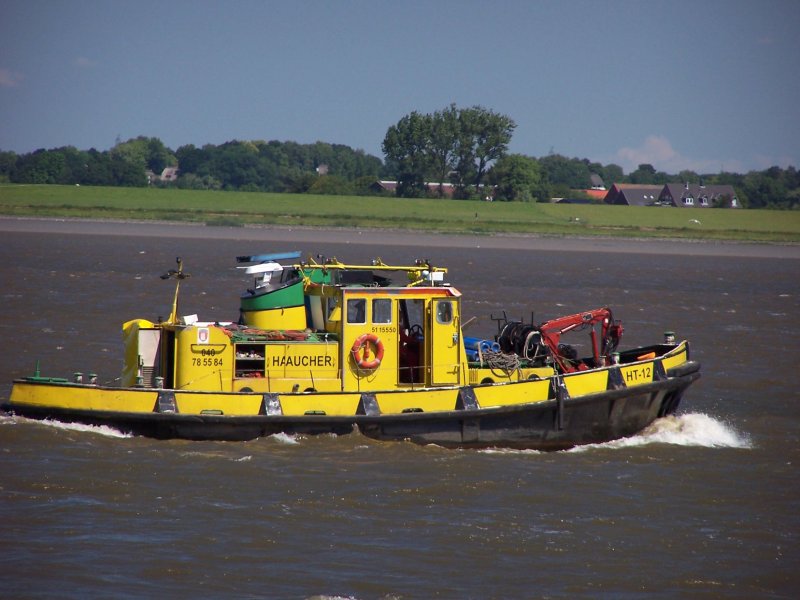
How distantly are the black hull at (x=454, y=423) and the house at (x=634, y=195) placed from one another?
407 ft

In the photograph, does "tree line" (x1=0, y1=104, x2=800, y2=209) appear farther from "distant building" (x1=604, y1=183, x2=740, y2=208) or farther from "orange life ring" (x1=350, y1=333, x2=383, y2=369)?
"orange life ring" (x1=350, y1=333, x2=383, y2=369)

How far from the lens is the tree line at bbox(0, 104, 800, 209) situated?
382 ft

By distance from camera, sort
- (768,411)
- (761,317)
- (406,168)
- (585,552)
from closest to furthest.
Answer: (585,552) → (768,411) → (761,317) → (406,168)

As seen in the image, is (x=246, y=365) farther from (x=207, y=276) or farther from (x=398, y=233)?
(x=398, y=233)

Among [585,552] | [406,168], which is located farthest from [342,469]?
[406,168]

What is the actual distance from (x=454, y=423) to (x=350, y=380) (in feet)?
5.12

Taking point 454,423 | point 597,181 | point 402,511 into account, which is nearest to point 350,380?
point 454,423

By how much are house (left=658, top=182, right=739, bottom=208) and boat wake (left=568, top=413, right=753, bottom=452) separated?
390ft

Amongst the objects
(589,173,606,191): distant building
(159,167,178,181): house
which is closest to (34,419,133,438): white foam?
(159,167,178,181): house

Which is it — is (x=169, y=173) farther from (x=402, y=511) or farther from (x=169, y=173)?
(x=402, y=511)

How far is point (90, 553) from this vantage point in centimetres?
1284

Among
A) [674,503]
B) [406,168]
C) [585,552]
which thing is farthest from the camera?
[406,168]

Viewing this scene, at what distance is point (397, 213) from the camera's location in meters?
96.9

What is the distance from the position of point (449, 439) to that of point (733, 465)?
12.8 feet
